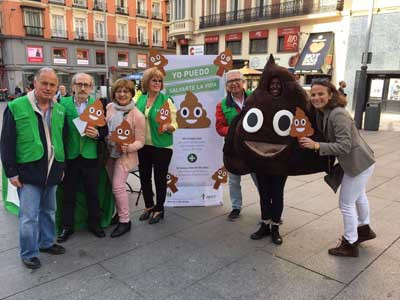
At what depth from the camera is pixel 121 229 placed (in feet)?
12.1

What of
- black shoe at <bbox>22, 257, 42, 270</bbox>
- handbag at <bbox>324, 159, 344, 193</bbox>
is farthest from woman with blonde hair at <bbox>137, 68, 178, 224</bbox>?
handbag at <bbox>324, 159, 344, 193</bbox>

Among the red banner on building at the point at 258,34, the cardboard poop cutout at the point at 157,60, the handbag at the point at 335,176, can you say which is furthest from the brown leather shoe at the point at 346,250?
the red banner on building at the point at 258,34

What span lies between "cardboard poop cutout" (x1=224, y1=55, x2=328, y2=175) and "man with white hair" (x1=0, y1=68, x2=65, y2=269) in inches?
68.5

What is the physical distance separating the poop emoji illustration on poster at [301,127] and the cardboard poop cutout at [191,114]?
1632 millimetres

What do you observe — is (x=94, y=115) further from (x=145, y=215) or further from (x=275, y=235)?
(x=275, y=235)

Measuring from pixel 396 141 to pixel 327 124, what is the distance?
8.01m

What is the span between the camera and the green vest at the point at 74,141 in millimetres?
3301

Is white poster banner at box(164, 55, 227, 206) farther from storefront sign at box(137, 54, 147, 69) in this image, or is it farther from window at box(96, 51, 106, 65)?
storefront sign at box(137, 54, 147, 69)

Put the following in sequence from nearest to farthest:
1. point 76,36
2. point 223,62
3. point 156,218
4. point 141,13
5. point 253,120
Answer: point 253,120 < point 156,218 < point 223,62 < point 76,36 < point 141,13

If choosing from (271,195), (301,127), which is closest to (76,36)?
(271,195)

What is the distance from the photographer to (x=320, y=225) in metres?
3.95

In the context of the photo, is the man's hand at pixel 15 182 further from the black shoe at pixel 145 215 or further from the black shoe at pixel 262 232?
the black shoe at pixel 262 232

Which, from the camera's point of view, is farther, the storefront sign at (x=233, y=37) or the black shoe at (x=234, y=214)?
the storefront sign at (x=233, y=37)

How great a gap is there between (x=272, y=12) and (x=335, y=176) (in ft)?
66.6
